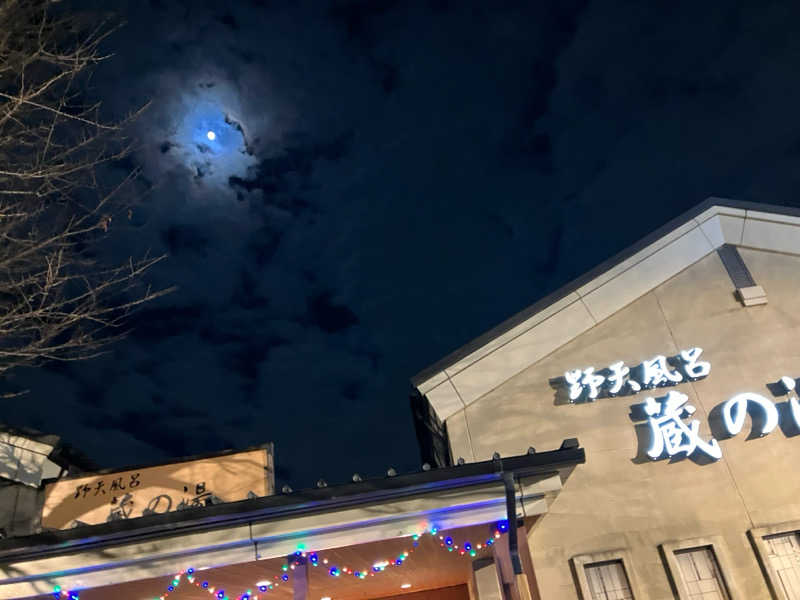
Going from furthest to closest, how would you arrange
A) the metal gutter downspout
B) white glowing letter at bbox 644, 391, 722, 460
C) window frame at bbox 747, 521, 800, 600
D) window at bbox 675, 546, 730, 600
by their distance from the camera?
white glowing letter at bbox 644, 391, 722, 460
window at bbox 675, 546, 730, 600
window frame at bbox 747, 521, 800, 600
the metal gutter downspout

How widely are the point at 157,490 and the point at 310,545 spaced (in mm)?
4921

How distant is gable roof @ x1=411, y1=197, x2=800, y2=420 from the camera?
10070mm

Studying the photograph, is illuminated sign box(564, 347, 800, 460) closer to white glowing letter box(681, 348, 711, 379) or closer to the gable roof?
white glowing letter box(681, 348, 711, 379)

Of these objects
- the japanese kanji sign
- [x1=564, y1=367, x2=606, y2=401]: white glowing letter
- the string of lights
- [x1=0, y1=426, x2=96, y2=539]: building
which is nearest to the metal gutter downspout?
the string of lights

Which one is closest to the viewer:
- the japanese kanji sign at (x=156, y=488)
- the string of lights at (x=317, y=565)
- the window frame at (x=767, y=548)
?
the string of lights at (x=317, y=565)

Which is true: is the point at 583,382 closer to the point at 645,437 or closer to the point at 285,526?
the point at 645,437

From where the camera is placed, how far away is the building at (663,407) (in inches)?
324

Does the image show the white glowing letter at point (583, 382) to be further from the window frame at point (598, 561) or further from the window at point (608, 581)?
the window at point (608, 581)

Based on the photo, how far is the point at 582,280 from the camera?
10.6 meters

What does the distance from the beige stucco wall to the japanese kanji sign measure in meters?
3.98

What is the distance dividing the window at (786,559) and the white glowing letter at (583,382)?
Answer: 319cm

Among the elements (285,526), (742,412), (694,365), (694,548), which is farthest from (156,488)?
(742,412)

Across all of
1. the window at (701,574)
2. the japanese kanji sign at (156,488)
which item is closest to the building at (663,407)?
the window at (701,574)

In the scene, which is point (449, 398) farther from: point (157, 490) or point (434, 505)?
point (157, 490)
